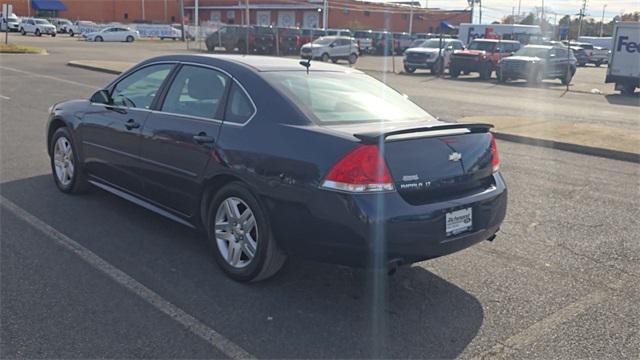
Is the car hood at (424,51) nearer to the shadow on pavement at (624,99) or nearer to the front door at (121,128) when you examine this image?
the shadow on pavement at (624,99)

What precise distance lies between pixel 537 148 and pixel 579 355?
741 centimetres

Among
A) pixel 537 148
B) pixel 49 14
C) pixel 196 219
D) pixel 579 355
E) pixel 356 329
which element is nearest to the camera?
pixel 579 355

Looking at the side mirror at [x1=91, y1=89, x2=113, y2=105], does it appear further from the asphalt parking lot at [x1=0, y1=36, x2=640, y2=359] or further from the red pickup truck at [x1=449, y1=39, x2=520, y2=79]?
the red pickup truck at [x1=449, y1=39, x2=520, y2=79]

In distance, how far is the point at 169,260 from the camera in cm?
480

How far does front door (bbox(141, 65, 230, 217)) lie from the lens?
4.67m

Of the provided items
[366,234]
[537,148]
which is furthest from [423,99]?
[366,234]

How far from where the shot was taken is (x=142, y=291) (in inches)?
166

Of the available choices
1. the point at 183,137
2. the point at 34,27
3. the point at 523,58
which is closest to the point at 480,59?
the point at 523,58

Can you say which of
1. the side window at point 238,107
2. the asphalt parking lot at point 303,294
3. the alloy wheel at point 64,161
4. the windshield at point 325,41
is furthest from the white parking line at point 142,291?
the windshield at point 325,41

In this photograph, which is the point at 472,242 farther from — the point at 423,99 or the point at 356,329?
the point at 423,99

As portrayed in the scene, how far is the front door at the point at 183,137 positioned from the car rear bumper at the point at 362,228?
88 centimetres

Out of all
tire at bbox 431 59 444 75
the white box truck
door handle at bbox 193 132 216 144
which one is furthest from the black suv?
door handle at bbox 193 132 216 144

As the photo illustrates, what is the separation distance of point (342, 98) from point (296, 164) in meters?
0.98

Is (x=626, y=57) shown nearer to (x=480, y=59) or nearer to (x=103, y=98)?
(x=480, y=59)
